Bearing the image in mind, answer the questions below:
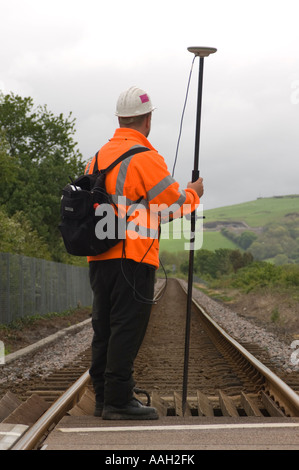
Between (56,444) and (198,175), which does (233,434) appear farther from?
(198,175)

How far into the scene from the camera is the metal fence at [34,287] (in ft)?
53.2

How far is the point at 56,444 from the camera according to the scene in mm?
3896

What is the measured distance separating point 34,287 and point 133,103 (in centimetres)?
1549

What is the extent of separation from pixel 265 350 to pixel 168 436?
7032 mm

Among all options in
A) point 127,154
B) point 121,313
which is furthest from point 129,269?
point 127,154

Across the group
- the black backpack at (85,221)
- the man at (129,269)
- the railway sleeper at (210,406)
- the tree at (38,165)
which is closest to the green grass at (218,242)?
the tree at (38,165)

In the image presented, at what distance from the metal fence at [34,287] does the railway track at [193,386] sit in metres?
4.55

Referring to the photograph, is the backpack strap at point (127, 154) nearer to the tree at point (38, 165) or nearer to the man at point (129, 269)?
the man at point (129, 269)

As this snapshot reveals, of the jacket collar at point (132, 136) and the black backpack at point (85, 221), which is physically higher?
the jacket collar at point (132, 136)

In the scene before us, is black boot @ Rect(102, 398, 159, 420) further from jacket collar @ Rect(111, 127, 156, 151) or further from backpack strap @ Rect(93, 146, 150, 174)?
jacket collar @ Rect(111, 127, 156, 151)

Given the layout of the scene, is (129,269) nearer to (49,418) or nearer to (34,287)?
(49,418)

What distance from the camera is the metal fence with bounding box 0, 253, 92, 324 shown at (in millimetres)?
16206

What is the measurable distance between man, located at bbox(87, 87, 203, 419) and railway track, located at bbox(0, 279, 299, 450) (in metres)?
0.60

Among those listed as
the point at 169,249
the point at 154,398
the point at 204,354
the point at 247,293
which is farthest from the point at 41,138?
the point at 169,249
